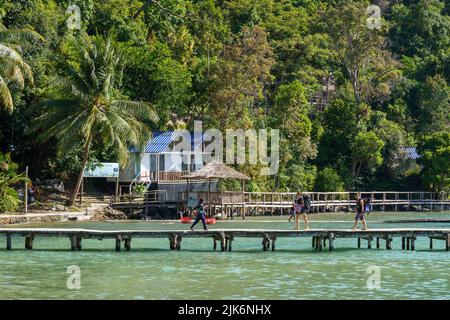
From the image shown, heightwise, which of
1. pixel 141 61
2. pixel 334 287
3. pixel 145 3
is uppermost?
pixel 145 3

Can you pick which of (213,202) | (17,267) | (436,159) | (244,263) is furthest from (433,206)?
(17,267)

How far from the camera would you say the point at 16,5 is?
213ft

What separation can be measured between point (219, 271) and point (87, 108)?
1117 inches

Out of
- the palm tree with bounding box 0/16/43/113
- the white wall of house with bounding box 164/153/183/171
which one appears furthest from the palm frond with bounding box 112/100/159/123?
the palm tree with bounding box 0/16/43/113

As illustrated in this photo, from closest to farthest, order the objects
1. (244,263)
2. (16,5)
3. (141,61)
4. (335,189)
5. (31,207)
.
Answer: (244,263) < (31,207) < (16,5) < (141,61) < (335,189)

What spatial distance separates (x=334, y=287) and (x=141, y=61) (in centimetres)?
4350

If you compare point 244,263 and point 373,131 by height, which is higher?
point 373,131

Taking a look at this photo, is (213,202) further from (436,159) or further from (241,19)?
(241,19)

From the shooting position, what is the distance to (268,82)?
8356cm

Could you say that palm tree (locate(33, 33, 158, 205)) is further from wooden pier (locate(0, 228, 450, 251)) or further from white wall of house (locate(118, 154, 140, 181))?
wooden pier (locate(0, 228, 450, 251))

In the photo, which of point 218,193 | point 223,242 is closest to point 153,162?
point 218,193

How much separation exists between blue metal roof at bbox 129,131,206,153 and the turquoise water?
24.0 metres

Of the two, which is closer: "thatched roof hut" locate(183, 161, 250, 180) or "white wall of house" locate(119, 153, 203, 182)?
"thatched roof hut" locate(183, 161, 250, 180)

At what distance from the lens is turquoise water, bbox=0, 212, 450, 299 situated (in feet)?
94.0
